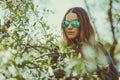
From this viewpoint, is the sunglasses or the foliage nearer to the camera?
the foliage

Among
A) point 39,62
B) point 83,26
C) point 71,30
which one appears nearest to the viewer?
point 39,62

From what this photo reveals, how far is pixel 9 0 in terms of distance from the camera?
6.44 feet

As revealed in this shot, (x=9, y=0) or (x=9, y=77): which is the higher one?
(x=9, y=0)

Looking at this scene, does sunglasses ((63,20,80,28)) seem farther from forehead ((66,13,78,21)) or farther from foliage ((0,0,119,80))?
foliage ((0,0,119,80))

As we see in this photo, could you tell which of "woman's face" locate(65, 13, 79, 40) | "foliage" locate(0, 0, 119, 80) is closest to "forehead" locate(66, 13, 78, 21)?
"woman's face" locate(65, 13, 79, 40)

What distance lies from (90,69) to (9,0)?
3.73ft

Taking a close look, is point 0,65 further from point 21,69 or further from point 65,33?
point 65,33

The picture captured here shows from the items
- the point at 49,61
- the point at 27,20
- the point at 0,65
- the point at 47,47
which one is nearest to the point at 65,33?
the point at 27,20

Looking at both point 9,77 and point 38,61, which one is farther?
point 38,61

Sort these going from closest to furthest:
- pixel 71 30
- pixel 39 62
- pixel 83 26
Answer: pixel 39 62
pixel 71 30
pixel 83 26

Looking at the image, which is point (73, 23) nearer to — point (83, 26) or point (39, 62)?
point (83, 26)

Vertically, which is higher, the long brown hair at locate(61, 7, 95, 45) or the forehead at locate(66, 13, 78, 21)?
the forehead at locate(66, 13, 78, 21)

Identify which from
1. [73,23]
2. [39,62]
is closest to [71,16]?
[73,23]

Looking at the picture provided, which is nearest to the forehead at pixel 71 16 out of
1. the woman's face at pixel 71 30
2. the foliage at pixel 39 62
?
the woman's face at pixel 71 30
